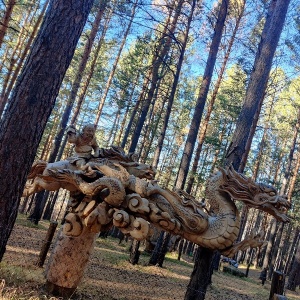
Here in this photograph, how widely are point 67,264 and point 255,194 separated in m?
3.13

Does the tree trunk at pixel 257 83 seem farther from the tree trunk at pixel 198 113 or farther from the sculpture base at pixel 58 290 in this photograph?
the sculpture base at pixel 58 290

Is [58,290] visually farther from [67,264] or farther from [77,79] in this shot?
[77,79]

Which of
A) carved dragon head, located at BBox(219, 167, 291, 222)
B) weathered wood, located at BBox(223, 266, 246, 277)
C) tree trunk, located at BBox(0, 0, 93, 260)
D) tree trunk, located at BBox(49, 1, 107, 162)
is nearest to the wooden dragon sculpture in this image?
carved dragon head, located at BBox(219, 167, 291, 222)

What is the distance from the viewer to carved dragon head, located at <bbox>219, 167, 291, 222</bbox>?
15.1 feet

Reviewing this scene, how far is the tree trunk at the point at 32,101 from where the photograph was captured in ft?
12.8

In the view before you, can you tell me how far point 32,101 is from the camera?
4.01 meters

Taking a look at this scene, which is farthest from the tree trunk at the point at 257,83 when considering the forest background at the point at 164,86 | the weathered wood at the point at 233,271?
the weathered wood at the point at 233,271

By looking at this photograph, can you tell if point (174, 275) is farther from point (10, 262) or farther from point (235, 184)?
point (235, 184)

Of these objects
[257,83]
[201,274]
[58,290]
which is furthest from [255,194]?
[257,83]

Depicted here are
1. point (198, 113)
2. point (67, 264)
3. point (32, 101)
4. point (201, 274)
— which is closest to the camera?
Result: point (32, 101)

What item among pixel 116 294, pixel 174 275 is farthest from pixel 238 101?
pixel 116 294

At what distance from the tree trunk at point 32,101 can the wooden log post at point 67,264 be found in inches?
56.2

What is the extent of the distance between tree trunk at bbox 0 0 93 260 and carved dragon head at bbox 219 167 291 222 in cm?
271

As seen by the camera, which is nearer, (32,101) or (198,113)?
(32,101)
